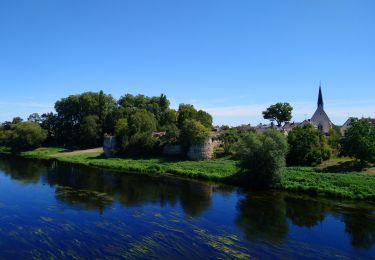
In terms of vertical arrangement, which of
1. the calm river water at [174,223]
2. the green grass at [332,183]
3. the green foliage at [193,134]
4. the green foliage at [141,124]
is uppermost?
the green foliage at [141,124]

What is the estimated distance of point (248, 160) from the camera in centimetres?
3709

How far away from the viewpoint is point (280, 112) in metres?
81.3

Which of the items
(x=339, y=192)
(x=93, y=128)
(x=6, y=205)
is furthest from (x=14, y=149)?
(x=339, y=192)

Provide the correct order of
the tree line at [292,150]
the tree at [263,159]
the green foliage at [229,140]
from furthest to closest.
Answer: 1. the green foliage at [229,140]
2. the tree line at [292,150]
3. the tree at [263,159]

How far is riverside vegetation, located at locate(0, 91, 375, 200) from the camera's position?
36312 mm

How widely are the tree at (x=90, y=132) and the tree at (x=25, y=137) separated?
869cm

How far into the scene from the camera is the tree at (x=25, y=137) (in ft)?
253

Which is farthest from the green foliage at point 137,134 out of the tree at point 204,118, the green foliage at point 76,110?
the green foliage at point 76,110

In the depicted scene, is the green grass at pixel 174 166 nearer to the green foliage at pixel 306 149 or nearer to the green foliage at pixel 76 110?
the green foliage at pixel 306 149

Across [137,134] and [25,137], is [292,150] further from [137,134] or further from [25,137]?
[25,137]

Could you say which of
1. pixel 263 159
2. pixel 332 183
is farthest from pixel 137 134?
pixel 332 183

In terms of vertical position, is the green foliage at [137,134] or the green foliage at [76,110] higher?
the green foliage at [76,110]

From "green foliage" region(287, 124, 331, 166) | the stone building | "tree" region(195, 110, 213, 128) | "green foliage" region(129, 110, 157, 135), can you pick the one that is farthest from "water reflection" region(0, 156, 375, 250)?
the stone building

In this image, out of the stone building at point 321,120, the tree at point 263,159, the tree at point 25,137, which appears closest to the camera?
the tree at point 263,159
